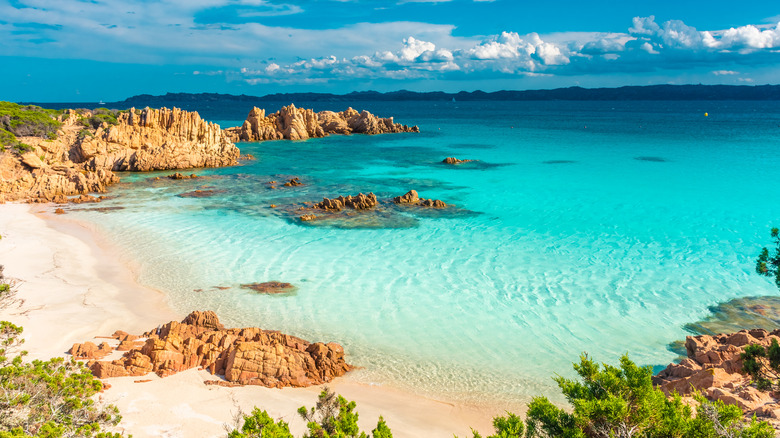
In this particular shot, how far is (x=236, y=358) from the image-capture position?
10.4 m

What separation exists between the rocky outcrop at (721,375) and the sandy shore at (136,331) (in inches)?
147

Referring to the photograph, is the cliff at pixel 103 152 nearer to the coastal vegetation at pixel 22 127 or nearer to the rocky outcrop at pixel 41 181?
the rocky outcrop at pixel 41 181

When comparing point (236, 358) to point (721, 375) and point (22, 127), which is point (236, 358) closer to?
point (721, 375)

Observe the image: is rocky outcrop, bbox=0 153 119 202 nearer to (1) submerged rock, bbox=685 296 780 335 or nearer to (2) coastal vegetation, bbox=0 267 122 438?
(2) coastal vegetation, bbox=0 267 122 438

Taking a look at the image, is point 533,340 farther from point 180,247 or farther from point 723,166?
point 723,166

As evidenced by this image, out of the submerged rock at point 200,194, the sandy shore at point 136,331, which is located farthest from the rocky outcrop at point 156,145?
the sandy shore at point 136,331

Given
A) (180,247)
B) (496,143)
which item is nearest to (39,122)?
(180,247)

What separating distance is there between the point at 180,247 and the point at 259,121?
4887cm

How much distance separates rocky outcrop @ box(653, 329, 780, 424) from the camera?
816 centimetres

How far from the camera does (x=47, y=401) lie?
693 cm

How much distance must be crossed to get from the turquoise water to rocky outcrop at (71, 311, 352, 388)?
1.06 meters

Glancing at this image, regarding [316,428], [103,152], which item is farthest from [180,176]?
[316,428]

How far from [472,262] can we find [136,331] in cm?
1082

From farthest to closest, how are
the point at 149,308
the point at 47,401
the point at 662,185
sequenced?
the point at 662,185, the point at 149,308, the point at 47,401
